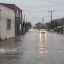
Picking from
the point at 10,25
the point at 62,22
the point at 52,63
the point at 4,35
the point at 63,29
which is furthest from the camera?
the point at 62,22

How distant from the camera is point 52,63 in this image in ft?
30.3

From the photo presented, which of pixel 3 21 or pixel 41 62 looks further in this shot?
pixel 3 21

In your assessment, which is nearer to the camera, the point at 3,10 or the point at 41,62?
the point at 41,62

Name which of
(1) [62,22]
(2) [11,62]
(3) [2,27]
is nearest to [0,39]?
(3) [2,27]

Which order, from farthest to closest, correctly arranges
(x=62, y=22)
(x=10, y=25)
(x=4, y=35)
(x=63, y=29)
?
(x=62, y=22), (x=63, y=29), (x=10, y=25), (x=4, y=35)

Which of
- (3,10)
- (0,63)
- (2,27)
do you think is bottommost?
(0,63)

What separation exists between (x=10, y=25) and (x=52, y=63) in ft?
74.3

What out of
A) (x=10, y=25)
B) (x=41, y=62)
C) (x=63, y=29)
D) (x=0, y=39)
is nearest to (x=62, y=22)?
(x=63, y=29)

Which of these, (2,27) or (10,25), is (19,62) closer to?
(2,27)

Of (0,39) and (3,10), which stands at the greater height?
(3,10)

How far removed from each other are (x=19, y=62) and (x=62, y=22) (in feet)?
298

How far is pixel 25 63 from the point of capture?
927 centimetres

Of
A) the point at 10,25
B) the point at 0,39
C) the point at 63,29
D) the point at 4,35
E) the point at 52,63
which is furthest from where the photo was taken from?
the point at 63,29

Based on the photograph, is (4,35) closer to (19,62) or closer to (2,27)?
(2,27)
